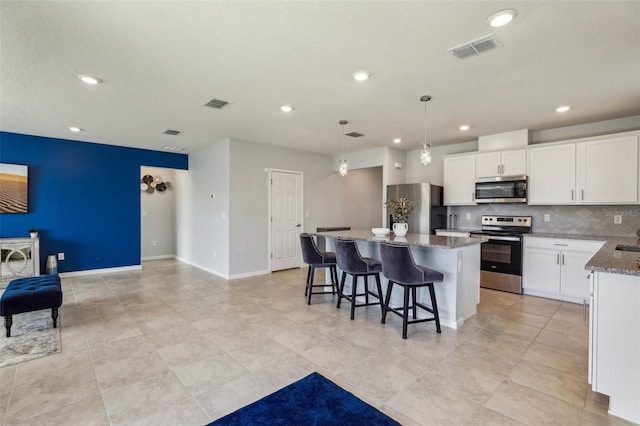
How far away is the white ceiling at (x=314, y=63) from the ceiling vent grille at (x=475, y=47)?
6 centimetres

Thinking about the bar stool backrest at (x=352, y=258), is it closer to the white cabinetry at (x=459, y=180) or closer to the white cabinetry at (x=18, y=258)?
the white cabinetry at (x=459, y=180)

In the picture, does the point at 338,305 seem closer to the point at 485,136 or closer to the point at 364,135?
the point at 364,135

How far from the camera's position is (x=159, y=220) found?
7.93 m

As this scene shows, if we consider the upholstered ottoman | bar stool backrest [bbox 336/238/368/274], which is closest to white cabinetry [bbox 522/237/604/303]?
bar stool backrest [bbox 336/238/368/274]

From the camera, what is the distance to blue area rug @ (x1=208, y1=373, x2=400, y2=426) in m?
1.84

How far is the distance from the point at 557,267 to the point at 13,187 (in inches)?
345

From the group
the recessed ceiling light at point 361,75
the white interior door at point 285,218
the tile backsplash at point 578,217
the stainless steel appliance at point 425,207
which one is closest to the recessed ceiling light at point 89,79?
the recessed ceiling light at point 361,75

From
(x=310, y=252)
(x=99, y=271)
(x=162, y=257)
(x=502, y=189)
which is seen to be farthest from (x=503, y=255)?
(x=162, y=257)

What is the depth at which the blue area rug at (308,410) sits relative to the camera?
1842 mm

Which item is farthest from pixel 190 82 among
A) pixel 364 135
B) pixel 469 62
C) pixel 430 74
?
pixel 364 135

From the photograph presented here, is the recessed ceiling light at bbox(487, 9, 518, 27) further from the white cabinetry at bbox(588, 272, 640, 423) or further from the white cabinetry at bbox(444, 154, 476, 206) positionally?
the white cabinetry at bbox(444, 154, 476, 206)

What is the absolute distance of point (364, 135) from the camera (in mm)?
5348

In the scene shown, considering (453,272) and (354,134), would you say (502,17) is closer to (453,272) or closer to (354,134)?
(453,272)

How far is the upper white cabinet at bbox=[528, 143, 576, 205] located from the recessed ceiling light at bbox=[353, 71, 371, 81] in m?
3.34
